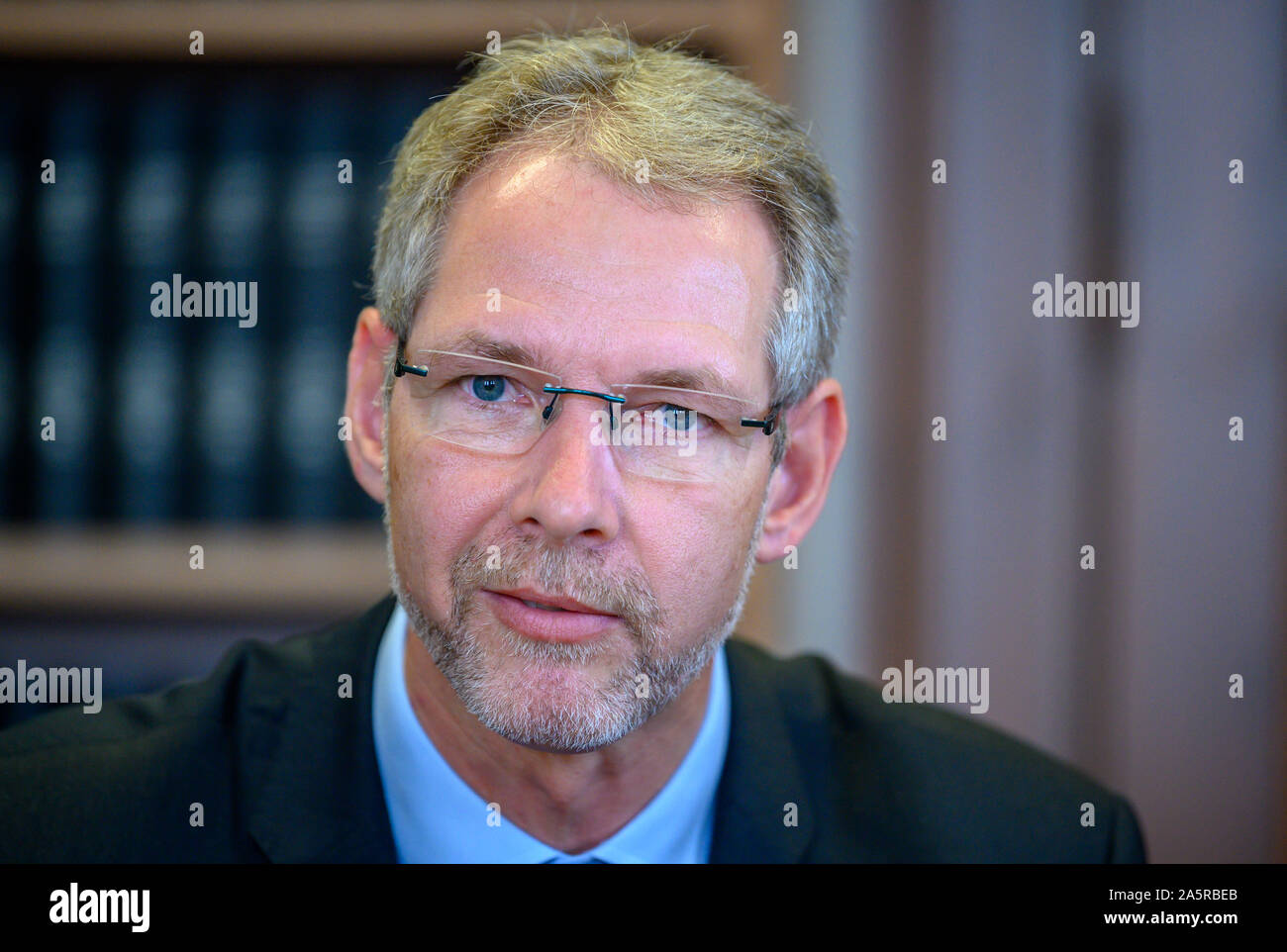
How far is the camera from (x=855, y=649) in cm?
178

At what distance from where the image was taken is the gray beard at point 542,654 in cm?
93

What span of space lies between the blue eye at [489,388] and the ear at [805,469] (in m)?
0.35

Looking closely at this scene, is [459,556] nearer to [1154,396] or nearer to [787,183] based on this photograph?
[787,183]

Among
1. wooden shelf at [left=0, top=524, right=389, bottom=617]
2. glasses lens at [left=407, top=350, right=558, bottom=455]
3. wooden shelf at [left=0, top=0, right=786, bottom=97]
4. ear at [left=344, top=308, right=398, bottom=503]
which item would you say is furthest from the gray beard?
wooden shelf at [left=0, top=0, right=786, bottom=97]

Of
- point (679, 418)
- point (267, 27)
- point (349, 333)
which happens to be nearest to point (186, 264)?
point (349, 333)

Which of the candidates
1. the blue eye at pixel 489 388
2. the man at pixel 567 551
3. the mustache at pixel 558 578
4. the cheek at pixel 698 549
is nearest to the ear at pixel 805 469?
the man at pixel 567 551

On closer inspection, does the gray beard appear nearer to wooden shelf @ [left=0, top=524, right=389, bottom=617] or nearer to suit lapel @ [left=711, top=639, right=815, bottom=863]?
suit lapel @ [left=711, top=639, right=815, bottom=863]

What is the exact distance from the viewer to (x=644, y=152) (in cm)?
99

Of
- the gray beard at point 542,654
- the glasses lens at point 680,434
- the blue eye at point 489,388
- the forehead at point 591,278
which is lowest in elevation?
the gray beard at point 542,654

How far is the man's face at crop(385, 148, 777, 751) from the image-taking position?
93 centimetres

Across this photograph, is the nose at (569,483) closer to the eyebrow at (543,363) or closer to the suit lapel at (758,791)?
the eyebrow at (543,363)

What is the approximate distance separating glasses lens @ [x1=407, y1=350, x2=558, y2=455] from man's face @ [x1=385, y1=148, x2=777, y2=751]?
1 cm

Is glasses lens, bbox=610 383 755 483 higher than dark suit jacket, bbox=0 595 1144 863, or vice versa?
glasses lens, bbox=610 383 755 483

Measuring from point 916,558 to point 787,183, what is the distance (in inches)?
33.9
